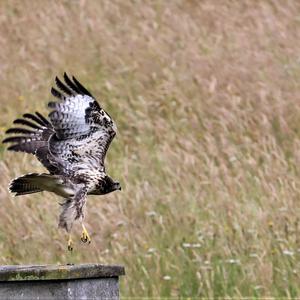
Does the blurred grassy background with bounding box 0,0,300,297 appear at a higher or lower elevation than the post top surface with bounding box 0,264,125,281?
higher

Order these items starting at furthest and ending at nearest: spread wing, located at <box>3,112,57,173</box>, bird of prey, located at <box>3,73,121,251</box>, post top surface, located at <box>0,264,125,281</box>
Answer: spread wing, located at <box>3,112,57,173</box>
bird of prey, located at <box>3,73,121,251</box>
post top surface, located at <box>0,264,125,281</box>

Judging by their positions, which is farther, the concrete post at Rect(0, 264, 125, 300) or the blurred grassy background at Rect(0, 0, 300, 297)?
the blurred grassy background at Rect(0, 0, 300, 297)

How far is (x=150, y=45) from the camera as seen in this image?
39.4 feet

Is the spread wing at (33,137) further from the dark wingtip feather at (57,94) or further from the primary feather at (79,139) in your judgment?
the dark wingtip feather at (57,94)

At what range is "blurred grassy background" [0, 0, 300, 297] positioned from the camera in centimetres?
788

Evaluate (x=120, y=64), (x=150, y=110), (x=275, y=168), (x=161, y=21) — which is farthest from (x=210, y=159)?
(x=161, y=21)

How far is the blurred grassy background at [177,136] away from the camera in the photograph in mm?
7879

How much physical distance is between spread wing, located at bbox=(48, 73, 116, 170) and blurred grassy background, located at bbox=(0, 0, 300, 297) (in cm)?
210

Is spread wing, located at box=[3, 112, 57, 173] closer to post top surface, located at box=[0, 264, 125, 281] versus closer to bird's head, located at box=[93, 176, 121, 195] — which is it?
bird's head, located at box=[93, 176, 121, 195]

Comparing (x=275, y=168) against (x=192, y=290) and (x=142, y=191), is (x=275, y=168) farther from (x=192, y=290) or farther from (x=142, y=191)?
(x=192, y=290)

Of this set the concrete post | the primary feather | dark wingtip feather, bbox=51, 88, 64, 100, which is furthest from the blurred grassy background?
the concrete post

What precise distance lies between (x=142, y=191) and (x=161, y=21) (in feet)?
14.3

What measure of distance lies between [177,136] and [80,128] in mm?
4540

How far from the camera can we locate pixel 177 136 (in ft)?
33.6
